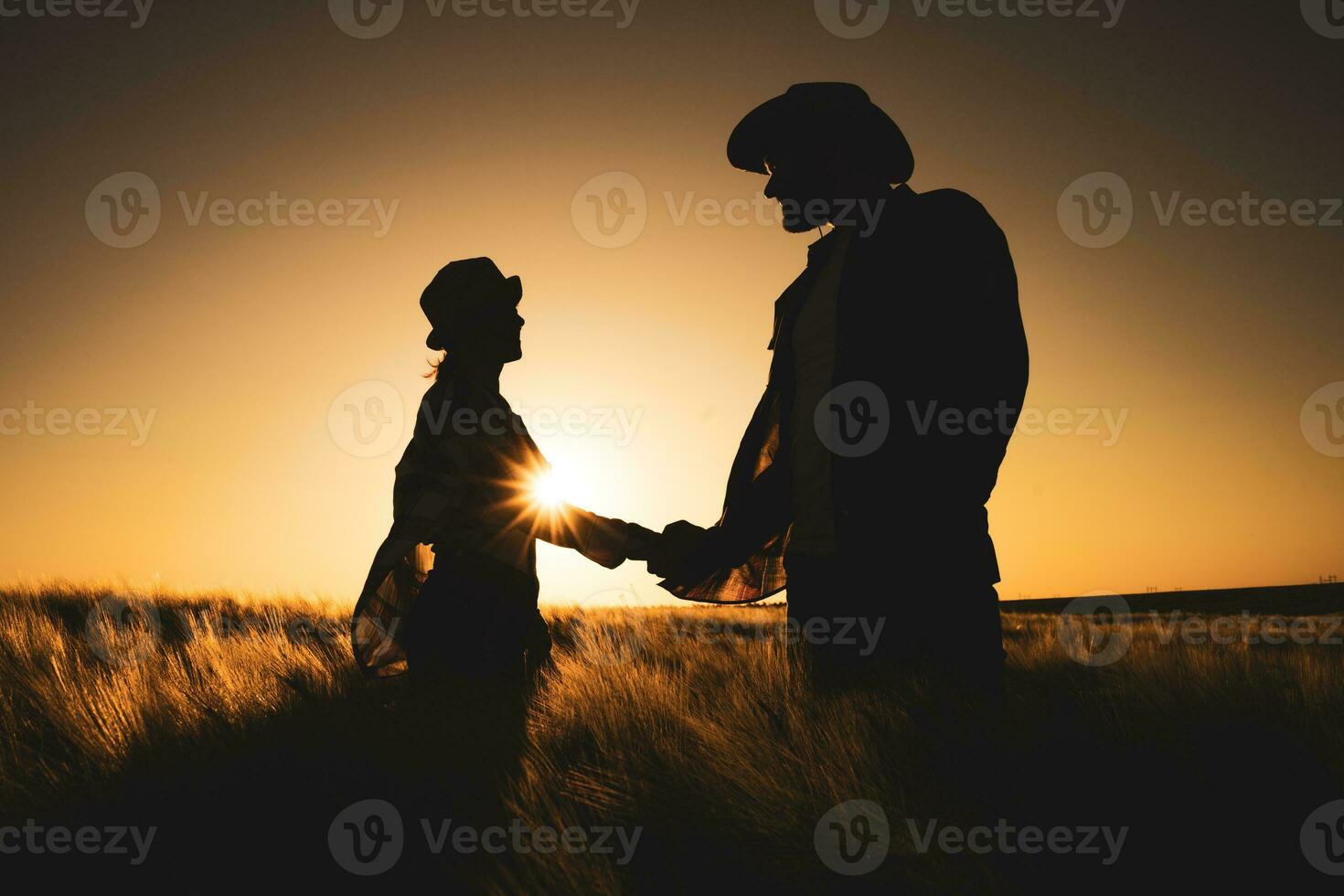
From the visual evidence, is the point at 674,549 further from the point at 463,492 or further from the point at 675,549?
the point at 463,492

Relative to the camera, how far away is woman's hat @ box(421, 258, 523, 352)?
3.29 meters

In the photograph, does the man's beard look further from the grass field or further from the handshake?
the grass field

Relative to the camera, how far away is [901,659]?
7.33ft

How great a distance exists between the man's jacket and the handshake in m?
0.98

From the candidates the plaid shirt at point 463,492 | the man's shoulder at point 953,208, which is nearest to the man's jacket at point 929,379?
the man's shoulder at point 953,208

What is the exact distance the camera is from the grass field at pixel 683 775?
1694 mm

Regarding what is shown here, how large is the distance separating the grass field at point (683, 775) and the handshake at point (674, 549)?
0.53 metres

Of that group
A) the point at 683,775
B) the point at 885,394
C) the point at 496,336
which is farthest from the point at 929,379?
the point at 496,336

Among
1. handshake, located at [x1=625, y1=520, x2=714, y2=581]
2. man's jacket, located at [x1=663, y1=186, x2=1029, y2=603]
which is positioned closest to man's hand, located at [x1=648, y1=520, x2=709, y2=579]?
handshake, located at [x1=625, y1=520, x2=714, y2=581]

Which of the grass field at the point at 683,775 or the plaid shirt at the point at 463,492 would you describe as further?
the plaid shirt at the point at 463,492

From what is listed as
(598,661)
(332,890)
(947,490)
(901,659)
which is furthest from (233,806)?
(947,490)

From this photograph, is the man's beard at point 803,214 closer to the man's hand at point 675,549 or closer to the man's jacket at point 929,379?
the man's jacket at point 929,379

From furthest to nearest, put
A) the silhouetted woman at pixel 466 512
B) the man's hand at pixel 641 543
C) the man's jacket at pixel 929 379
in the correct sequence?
the man's hand at pixel 641 543, the silhouetted woman at pixel 466 512, the man's jacket at pixel 929 379

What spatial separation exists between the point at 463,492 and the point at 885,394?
1912 millimetres
